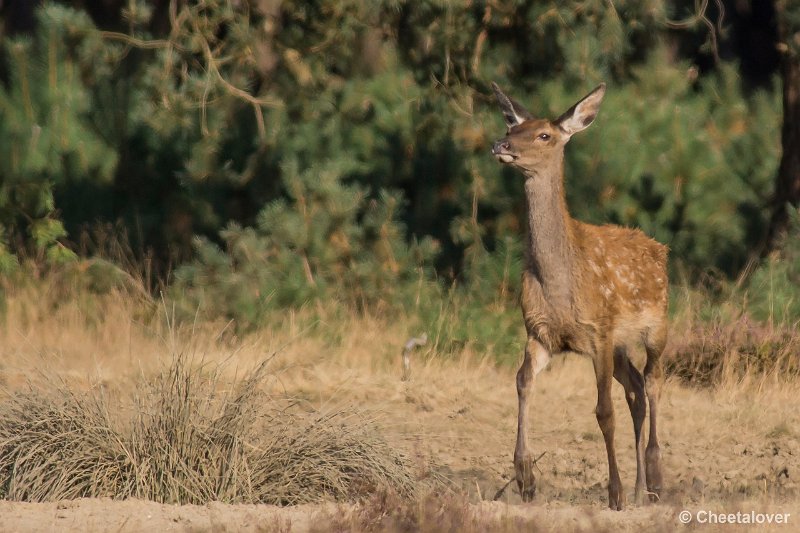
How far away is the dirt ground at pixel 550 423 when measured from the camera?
9.49m

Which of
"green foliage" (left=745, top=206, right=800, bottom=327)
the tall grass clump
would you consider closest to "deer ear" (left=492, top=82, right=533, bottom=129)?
the tall grass clump

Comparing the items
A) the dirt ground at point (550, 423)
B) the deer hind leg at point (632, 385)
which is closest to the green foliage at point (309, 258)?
the dirt ground at point (550, 423)

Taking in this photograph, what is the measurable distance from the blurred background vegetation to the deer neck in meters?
3.56

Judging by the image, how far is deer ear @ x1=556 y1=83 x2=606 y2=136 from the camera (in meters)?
9.13

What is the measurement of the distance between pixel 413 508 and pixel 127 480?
1.65 m

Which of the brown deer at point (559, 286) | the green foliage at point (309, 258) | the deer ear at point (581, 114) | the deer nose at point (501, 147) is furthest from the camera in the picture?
the green foliage at point (309, 258)

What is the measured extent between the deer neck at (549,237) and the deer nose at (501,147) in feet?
0.77

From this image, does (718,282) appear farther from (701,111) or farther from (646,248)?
(646,248)

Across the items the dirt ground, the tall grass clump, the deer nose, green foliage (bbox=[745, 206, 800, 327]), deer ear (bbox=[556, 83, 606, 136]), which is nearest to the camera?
the tall grass clump

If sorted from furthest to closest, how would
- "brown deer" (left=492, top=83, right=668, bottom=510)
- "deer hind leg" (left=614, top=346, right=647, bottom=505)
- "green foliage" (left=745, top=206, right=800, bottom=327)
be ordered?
"green foliage" (left=745, top=206, right=800, bottom=327)
"deer hind leg" (left=614, top=346, right=647, bottom=505)
"brown deer" (left=492, top=83, right=668, bottom=510)

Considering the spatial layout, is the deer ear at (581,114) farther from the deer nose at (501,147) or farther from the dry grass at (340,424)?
the dry grass at (340,424)

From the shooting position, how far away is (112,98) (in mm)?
16047

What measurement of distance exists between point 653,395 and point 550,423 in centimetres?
132

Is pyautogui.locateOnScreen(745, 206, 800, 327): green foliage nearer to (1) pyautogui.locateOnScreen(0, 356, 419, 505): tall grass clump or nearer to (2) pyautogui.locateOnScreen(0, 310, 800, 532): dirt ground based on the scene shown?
(2) pyautogui.locateOnScreen(0, 310, 800, 532): dirt ground
